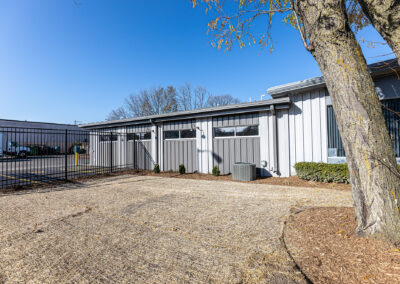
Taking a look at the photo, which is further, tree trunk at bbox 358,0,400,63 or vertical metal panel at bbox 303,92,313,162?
vertical metal panel at bbox 303,92,313,162

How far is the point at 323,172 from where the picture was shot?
6.70 metres

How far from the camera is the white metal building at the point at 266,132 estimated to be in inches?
278

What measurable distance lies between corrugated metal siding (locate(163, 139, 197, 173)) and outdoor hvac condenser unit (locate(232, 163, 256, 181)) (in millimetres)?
2600

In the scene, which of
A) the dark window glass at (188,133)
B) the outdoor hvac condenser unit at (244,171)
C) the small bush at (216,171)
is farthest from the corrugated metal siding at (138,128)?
the outdoor hvac condenser unit at (244,171)

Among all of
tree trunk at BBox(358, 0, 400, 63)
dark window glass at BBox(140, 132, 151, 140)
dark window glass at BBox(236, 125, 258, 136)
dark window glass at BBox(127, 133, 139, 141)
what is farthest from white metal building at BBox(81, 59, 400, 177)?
tree trunk at BBox(358, 0, 400, 63)

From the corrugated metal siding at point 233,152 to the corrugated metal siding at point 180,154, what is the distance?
4.09ft

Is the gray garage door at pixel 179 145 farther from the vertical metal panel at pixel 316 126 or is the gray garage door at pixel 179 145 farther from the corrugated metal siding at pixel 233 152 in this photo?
the vertical metal panel at pixel 316 126

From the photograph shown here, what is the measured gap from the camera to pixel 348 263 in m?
2.15

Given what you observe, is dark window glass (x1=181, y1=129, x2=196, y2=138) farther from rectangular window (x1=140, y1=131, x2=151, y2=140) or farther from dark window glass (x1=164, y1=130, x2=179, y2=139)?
rectangular window (x1=140, y1=131, x2=151, y2=140)

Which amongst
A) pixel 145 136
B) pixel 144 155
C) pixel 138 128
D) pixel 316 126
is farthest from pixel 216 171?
pixel 138 128

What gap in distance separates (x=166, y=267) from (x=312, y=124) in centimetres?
729

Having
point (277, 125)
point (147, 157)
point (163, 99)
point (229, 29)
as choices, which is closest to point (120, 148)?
point (147, 157)

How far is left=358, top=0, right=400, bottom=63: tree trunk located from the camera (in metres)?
2.31

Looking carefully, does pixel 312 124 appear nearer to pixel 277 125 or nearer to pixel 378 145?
pixel 277 125
